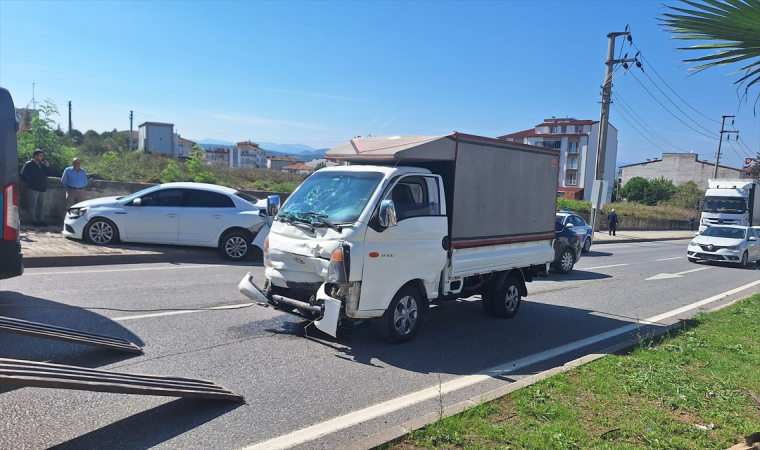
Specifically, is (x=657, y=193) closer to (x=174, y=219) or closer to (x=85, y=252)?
(x=174, y=219)

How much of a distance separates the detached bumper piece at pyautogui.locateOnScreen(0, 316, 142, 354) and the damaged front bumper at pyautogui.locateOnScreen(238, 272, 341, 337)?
4.84 ft

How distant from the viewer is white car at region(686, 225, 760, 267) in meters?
20.2

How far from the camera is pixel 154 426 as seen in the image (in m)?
4.33

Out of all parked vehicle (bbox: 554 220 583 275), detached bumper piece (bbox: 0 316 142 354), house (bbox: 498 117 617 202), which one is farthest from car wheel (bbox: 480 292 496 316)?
house (bbox: 498 117 617 202)

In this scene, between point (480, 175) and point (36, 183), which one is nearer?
point (480, 175)

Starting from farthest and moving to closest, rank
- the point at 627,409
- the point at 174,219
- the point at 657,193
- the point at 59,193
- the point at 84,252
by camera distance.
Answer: the point at 657,193
the point at 59,193
the point at 174,219
the point at 84,252
the point at 627,409

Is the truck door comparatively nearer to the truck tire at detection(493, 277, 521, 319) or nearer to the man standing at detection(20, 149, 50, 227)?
the truck tire at detection(493, 277, 521, 319)

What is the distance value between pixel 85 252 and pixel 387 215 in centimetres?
810

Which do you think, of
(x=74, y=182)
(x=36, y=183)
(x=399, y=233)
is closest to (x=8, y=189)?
(x=399, y=233)

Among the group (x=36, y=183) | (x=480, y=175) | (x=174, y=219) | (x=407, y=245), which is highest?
(x=480, y=175)

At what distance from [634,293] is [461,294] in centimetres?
630

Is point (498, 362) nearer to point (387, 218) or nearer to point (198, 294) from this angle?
point (387, 218)

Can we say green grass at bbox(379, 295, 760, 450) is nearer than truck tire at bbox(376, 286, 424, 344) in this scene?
Yes

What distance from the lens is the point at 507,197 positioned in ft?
27.8
